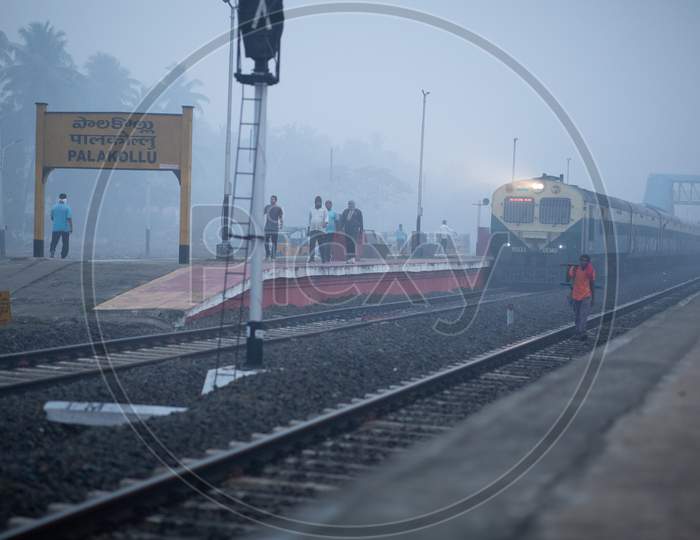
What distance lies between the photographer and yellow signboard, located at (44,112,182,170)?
2117 centimetres

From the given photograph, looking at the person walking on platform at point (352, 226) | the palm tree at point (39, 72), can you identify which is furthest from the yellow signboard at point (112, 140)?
the palm tree at point (39, 72)

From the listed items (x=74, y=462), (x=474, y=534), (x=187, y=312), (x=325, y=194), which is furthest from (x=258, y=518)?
(x=325, y=194)

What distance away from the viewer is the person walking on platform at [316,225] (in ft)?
70.5

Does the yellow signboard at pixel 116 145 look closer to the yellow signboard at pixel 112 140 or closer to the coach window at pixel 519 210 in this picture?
the yellow signboard at pixel 112 140

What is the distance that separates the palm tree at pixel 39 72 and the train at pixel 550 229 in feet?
149

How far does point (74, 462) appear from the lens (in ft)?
18.9

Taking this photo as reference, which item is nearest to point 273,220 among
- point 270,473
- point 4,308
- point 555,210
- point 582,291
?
point 4,308

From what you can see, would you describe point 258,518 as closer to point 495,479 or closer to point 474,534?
point 495,479

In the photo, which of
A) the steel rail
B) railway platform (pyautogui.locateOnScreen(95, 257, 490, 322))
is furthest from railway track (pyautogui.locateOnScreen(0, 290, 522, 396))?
railway platform (pyautogui.locateOnScreen(95, 257, 490, 322))

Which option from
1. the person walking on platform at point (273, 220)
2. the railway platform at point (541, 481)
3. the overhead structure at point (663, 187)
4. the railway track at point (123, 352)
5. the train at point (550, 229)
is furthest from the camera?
the overhead structure at point (663, 187)

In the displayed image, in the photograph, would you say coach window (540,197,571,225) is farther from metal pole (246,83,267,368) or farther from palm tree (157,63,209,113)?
palm tree (157,63,209,113)

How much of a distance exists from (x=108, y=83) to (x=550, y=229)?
56.4m

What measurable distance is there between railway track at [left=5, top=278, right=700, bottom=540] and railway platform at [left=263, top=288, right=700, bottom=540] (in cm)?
62

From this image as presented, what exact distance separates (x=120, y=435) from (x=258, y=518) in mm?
2275
